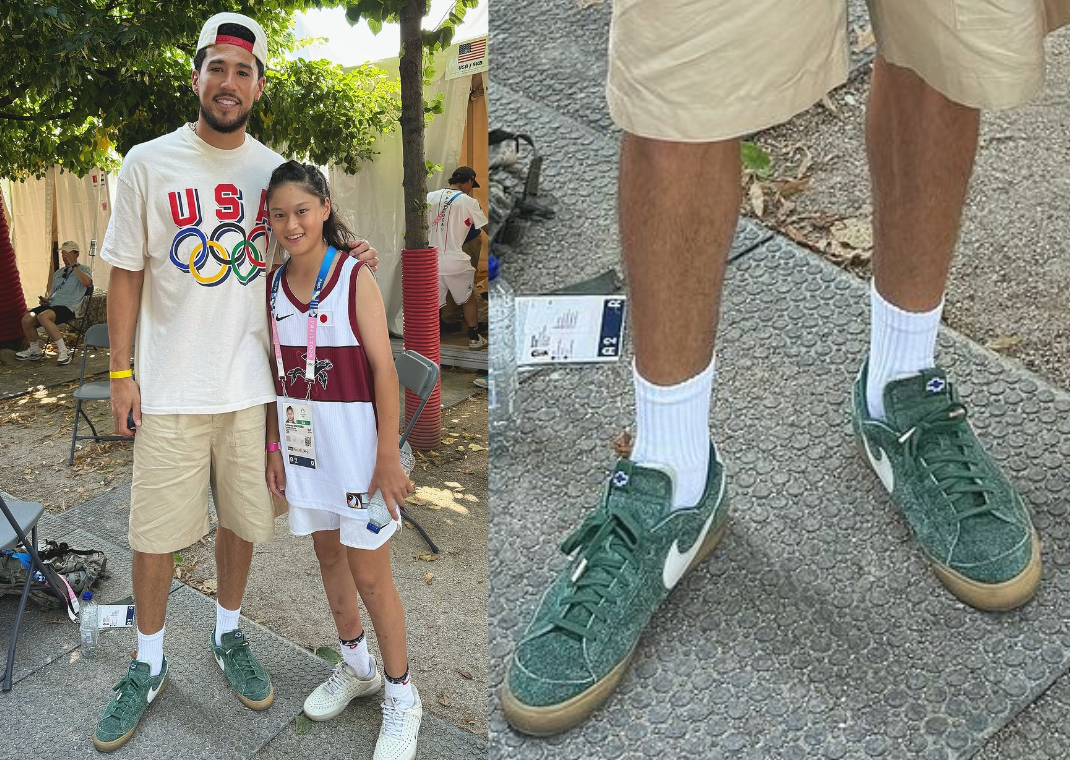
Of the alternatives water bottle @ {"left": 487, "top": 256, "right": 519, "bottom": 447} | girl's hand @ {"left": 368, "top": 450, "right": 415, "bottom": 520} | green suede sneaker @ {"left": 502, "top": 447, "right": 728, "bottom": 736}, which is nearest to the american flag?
water bottle @ {"left": 487, "top": 256, "right": 519, "bottom": 447}

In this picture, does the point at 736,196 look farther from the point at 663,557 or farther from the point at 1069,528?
the point at 1069,528

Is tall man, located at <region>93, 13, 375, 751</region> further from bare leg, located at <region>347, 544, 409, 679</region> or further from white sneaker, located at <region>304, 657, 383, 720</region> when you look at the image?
white sneaker, located at <region>304, 657, 383, 720</region>

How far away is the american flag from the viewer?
7.93 feet

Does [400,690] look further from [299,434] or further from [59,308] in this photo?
[59,308]

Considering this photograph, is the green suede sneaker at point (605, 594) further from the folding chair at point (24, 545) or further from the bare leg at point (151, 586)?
the folding chair at point (24, 545)

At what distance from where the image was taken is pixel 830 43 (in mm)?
928

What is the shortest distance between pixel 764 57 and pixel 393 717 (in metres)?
1.71

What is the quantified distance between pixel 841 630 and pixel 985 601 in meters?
0.21

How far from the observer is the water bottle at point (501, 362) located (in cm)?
138

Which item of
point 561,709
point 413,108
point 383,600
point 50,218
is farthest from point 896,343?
point 50,218

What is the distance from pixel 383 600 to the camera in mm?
1954

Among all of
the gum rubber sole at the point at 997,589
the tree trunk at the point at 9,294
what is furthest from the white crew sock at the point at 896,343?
the tree trunk at the point at 9,294

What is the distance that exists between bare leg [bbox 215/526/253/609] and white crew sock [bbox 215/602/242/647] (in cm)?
1

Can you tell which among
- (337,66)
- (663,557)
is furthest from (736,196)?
(337,66)
